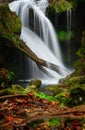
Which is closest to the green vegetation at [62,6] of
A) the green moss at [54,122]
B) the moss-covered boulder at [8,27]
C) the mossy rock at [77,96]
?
the moss-covered boulder at [8,27]

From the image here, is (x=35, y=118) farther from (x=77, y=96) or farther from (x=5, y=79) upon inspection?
(x=5, y=79)

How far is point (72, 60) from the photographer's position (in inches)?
899

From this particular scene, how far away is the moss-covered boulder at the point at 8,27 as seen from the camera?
16125mm

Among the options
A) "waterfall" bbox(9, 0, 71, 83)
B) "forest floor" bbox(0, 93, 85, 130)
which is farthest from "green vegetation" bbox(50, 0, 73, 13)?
"forest floor" bbox(0, 93, 85, 130)

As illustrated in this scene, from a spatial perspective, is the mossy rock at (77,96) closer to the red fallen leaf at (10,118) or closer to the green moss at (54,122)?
the red fallen leaf at (10,118)

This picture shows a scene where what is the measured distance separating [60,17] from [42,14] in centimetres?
119

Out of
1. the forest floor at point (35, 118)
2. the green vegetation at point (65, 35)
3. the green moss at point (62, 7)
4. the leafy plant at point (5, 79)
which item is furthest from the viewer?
the green vegetation at point (65, 35)

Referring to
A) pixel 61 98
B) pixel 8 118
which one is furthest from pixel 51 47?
pixel 8 118

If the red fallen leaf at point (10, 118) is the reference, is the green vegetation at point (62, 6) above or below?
above

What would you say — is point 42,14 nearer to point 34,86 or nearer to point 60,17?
point 60,17

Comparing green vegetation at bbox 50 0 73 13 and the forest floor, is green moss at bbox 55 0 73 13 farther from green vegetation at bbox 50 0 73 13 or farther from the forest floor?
the forest floor

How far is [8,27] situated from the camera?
55.2 ft

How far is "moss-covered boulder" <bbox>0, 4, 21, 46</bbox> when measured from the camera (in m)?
16.1

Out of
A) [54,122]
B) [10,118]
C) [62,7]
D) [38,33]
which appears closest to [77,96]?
[10,118]
